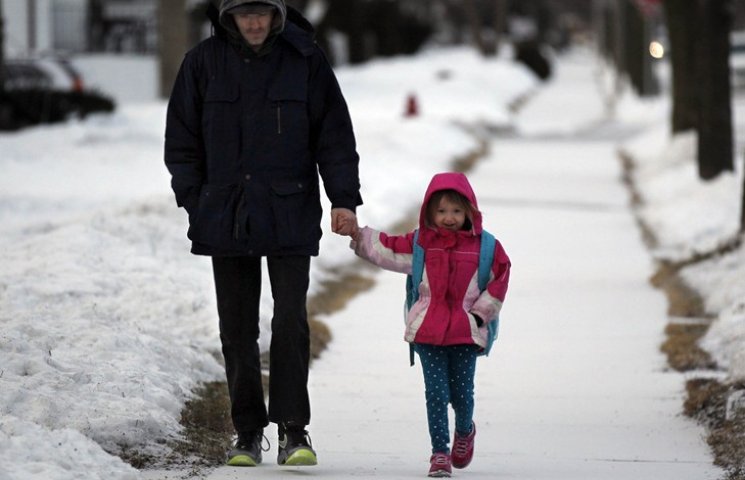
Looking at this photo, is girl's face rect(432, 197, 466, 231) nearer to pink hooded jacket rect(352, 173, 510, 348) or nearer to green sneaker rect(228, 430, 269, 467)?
pink hooded jacket rect(352, 173, 510, 348)

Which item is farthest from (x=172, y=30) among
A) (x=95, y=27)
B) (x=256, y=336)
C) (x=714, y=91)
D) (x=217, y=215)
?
(x=217, y=215)

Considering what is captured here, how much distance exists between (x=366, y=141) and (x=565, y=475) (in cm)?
2110

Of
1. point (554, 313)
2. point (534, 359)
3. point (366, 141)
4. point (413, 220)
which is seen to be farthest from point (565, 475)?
point (366, 141)

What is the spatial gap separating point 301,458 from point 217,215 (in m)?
1.00

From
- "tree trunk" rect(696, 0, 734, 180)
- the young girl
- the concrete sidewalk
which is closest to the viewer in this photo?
the young girl

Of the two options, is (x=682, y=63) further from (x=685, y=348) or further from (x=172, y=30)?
(x=685, y=348)

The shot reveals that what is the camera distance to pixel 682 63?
90.1ft

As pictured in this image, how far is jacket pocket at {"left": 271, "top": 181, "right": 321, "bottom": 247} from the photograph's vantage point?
700 centimetres

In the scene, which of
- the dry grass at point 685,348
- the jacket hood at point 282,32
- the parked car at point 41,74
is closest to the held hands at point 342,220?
the jacket hood at point 282,32

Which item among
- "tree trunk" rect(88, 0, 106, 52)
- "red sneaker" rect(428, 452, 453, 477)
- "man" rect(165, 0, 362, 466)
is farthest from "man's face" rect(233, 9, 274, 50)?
"tree trunk" rect(88, 0, 106, 52)

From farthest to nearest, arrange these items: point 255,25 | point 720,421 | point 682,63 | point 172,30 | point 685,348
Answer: point 172,30, point 682,63, point 685,348, point 720,421, point 255,25

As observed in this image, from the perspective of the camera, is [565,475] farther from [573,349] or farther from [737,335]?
[573,349]

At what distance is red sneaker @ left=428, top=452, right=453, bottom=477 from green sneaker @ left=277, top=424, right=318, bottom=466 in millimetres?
461

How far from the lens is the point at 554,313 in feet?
43.5
